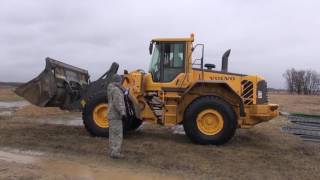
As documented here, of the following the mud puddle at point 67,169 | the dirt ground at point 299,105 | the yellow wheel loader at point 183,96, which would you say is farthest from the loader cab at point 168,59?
the dirt ground at point 299,105

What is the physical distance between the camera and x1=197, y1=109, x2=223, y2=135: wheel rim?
13.6 metres

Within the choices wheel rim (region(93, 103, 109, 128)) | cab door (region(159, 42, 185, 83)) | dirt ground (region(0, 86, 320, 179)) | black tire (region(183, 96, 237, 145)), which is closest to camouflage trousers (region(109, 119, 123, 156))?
dirt ground (region(0, 86, 320, 179))

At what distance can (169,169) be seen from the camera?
34.4 feet

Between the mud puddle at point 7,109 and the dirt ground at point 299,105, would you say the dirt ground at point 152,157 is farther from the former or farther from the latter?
the dirt ground at point 299,105

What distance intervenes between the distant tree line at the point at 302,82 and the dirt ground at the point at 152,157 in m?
87.9

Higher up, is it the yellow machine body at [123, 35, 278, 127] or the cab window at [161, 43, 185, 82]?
the cab window at [161, 43, 185, 82]

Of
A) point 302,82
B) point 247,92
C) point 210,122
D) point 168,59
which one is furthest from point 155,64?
point 302,82

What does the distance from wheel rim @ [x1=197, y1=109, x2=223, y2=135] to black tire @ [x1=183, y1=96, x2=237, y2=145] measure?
0.21 ft

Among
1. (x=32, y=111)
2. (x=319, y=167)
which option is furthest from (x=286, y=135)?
(x=32, y=111)

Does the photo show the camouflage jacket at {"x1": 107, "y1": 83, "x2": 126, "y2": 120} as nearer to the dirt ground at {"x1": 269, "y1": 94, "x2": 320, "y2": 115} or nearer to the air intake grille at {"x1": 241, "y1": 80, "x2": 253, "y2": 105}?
the air intake grille at {"x1": 241, "y1": 80, "x2": 253, "y2": 105}

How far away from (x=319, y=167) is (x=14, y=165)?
609cm

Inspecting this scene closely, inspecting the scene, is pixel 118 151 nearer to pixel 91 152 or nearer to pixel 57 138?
pixel 91 152

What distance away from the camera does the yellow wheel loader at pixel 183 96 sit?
44.8 feet

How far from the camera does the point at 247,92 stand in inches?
552
